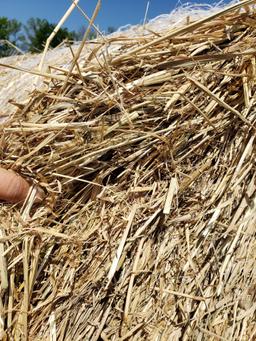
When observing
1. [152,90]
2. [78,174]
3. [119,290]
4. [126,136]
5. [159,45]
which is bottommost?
[119,290]

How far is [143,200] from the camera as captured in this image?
57.4 inches

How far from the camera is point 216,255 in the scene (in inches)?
56.2

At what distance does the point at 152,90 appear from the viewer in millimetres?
1497

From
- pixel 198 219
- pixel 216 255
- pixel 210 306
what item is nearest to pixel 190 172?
pixel 198 219

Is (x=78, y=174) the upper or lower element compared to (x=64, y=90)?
lower

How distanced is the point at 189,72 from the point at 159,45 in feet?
0.48

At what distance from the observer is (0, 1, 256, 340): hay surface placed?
1.41m

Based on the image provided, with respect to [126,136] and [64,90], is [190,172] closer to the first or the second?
[126,136]

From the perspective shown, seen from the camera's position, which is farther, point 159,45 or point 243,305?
point 159,45

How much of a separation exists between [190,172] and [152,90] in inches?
11.0

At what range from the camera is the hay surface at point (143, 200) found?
4.62 ft

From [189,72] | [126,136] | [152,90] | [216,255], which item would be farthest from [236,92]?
[216,255]

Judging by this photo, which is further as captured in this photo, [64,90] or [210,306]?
[64,90]

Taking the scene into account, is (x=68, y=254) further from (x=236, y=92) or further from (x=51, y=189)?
(x=236, y=92)
